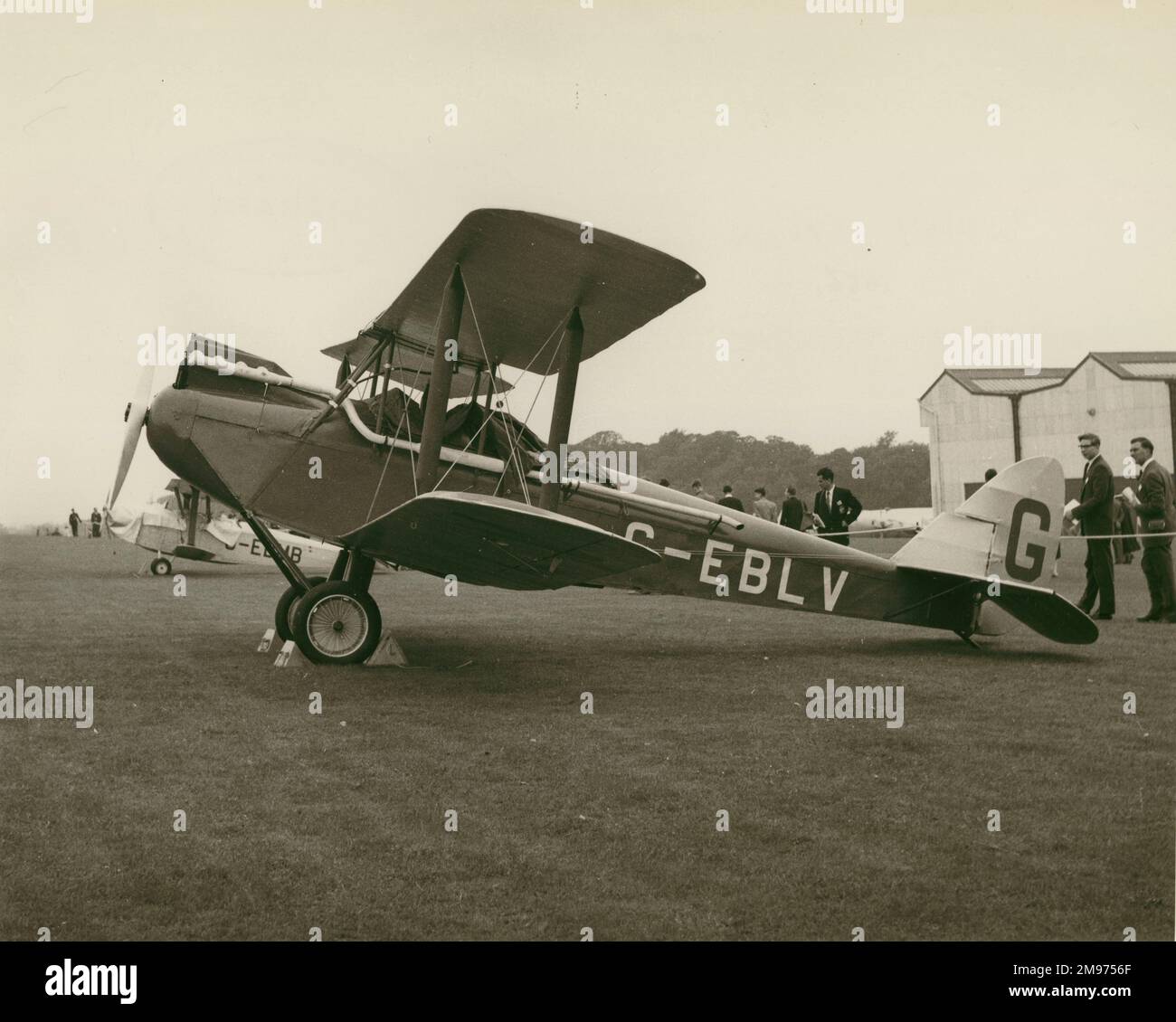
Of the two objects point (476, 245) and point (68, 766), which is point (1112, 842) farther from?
point (476, 245)

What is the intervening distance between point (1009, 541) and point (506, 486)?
382 cm

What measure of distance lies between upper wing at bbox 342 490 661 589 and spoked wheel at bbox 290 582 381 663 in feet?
1.10

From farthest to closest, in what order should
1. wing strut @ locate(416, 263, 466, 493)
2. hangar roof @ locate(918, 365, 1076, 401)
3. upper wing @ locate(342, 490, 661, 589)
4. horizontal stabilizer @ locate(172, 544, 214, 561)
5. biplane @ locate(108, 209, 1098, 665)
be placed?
hangar roof @ locate(918, 365, 1076, 401), horizontal stabilizer @ locate(172, 544, 214, 561), wing strut @ locate(416, 263, 466, 493), biplane @ locate(108, 209, 1098, 665), upper wing @ locate(342, 490, 661, 589)

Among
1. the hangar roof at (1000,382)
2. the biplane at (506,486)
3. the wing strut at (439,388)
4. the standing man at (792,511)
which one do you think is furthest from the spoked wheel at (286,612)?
the hangar roof at (1000,382)

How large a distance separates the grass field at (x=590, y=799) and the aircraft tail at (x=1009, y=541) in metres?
0.46

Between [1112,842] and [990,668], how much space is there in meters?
3.65

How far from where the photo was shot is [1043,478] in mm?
7715

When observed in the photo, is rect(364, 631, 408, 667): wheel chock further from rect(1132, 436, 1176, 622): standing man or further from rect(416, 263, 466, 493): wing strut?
rect(1132, 436, 1176, 622): standing man

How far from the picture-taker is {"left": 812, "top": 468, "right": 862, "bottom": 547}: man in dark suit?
1288cm

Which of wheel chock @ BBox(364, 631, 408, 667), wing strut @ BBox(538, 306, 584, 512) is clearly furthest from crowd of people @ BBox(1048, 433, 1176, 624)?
wheel chock @ BBox(364, 631, 408, 667)

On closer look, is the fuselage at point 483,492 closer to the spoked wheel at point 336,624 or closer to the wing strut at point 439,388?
the spoked wheel at point 336,624
